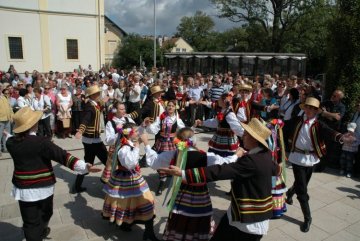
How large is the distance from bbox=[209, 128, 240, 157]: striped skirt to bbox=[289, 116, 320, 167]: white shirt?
119 centimetres

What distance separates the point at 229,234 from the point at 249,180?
2.13 feet

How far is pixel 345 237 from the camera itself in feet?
15.6

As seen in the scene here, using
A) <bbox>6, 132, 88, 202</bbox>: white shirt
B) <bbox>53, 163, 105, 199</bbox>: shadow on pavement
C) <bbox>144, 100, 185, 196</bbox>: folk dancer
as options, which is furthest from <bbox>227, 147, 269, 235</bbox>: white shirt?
<bbox>53, 163, 105, 199</bbox>: shadow on pavement

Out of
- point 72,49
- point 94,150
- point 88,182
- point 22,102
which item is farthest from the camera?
point 72,49

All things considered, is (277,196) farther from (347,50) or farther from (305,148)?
(347,50)

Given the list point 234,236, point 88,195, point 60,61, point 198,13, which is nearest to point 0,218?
point 88,195

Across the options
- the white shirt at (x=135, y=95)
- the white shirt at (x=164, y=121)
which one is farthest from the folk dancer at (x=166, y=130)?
the white shirt at (x=135, y=95)

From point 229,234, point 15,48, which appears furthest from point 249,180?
point 15,48

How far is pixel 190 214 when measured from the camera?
3.69 m

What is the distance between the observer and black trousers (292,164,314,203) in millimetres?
4805

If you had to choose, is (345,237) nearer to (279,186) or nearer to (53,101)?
(279,186)

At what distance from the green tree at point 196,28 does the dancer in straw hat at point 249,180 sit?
7060cm

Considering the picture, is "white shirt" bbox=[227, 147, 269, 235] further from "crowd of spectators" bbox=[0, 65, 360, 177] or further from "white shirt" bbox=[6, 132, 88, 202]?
"crowd of spectators" bbox=[0, 65, 360, 177]

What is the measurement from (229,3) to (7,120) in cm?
3042
